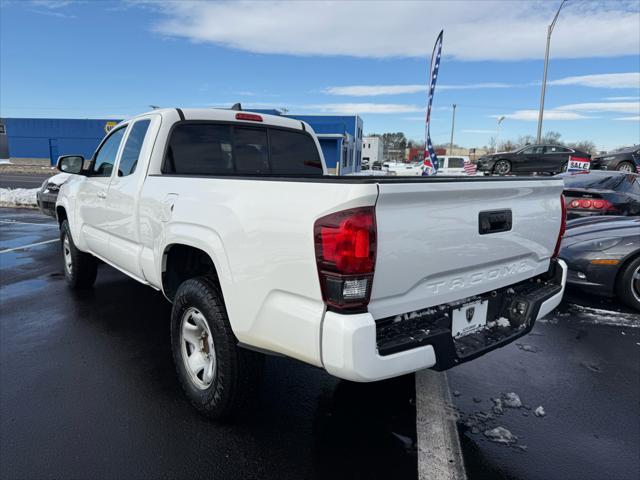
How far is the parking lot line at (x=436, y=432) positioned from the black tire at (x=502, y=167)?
70.3ft

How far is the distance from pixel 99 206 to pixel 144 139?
112 cm

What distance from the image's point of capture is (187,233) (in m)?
2.84

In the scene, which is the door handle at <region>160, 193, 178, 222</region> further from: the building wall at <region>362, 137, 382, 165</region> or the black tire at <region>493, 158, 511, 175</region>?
the building wall at <region>362, 137, 382, 165</region>

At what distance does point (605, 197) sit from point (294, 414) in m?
7.80

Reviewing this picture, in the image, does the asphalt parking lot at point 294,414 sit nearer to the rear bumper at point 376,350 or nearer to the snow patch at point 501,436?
the snow patch at point 501,436

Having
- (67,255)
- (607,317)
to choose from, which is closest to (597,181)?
(607,317)

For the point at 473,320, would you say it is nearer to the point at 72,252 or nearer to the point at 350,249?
the point at 350,249

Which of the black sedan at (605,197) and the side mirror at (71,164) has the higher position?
the side mirror at (71,164)

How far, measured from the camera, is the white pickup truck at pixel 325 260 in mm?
2016

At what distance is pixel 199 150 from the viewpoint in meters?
3.79

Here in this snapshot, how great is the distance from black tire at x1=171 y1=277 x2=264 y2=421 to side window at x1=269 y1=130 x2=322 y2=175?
1704mm

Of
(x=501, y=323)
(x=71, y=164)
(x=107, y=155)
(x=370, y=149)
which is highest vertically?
(x=370, y=149)

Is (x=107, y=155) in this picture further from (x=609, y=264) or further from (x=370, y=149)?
(x=370, y=149)

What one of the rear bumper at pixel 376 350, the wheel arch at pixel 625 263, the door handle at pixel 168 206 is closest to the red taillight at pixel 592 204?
the wheel arch at pixel 625 263
